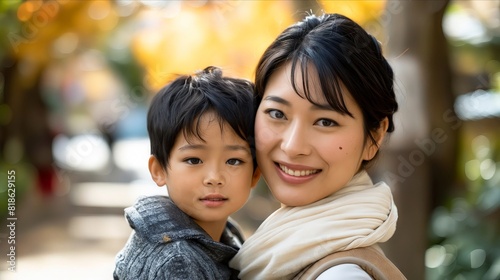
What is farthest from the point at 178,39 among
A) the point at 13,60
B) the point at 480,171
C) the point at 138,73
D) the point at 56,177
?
the point at 56,177

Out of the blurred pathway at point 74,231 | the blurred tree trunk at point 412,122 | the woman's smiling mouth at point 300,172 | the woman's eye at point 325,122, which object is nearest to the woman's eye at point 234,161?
the woman's smiling mouth at point 300,172

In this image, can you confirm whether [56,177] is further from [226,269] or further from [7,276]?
[226,269]

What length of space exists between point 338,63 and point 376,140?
10.9 inches

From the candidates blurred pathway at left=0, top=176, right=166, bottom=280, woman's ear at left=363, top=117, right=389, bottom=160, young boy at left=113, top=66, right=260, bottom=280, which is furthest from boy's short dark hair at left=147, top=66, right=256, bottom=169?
blurred pathway at left=0, top=176, right=166, bottom=280

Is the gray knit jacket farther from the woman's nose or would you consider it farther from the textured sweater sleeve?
the woman's nose

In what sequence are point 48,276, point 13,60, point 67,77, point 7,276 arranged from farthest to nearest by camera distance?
point 67,77, point 13,60, point 48,276, point 7,276

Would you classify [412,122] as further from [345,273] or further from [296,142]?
[345,273]

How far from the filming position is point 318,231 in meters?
1.82

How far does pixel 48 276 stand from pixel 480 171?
124 inches

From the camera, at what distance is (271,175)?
1.95 m

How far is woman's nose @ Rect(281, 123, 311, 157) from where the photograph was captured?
6.04ft

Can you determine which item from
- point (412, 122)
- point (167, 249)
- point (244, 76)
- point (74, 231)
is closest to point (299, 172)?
point (167, 249)

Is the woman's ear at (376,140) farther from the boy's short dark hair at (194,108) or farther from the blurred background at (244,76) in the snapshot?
the blurred background at (244,76)

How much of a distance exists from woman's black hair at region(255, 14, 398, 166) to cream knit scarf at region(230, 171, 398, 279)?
0.18 meters
